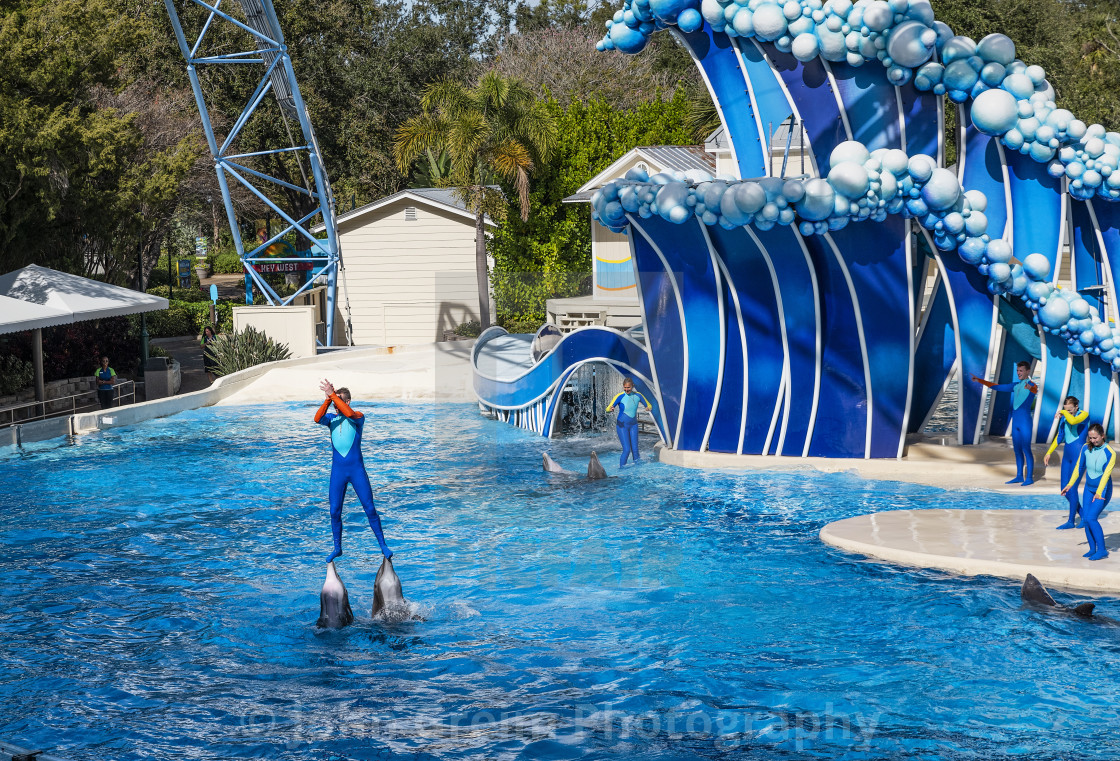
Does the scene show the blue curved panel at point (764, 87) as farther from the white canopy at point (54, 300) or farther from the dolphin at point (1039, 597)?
the white canopy at point (54, 300)

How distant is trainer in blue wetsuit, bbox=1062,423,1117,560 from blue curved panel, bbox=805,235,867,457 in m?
4.80

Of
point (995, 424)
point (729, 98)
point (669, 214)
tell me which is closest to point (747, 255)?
point (669, 214)

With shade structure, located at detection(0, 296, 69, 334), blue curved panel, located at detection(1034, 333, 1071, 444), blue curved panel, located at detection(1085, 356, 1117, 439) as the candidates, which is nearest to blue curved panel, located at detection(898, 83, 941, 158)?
blue curved panel, located at detection(1034, 333, 1071, 444)

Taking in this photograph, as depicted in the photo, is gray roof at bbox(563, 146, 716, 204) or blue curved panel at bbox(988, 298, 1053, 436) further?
gray roof at bbox(563, 146, 716, 204)

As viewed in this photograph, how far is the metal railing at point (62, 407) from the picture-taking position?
832 inches

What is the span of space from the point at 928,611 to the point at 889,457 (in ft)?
19.1

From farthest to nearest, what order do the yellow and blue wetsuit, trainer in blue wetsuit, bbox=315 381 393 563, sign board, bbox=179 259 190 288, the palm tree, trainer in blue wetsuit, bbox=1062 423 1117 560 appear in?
sign board, bbox=179 259 190 288
the palm tree
the yellow and blue wetsuit
trainer in blue wetsuit, bbox=1062 423 1117 560
trainer in blue wetsuit, bbox=315 381 393 563

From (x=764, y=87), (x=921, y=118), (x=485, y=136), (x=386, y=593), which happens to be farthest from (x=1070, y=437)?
(x=485, y=136)

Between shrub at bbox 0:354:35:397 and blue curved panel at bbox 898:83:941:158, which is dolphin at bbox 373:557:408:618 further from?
shrub at bbox 0:354:35:397

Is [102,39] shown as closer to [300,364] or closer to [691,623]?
[300,364]

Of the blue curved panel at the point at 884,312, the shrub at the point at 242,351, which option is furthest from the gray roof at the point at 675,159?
the blue curved panel at the point at 884,312

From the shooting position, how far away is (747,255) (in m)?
15.2

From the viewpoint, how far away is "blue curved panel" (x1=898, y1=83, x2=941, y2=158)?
48.5ft

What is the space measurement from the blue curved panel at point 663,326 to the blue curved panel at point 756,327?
2.76 feet
